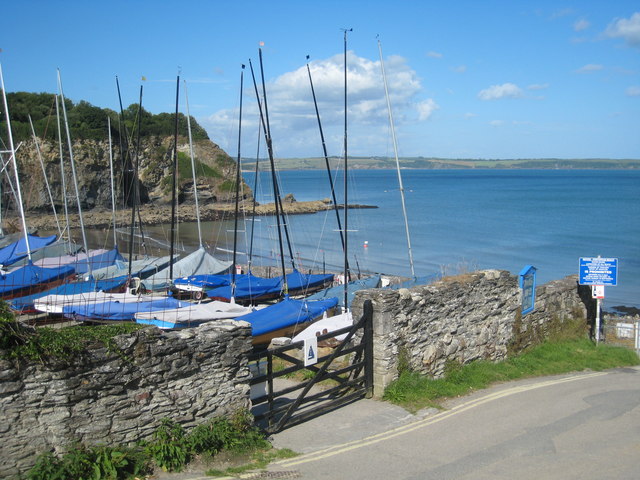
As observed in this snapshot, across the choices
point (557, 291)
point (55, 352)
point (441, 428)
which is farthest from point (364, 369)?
point (557, 291)

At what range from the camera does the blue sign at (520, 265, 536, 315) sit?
46.5 ft

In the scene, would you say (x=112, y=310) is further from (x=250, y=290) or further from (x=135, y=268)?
(x=135, y=268)

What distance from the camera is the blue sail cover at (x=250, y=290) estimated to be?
26.7 meters

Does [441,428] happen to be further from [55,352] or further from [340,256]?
[340,256]

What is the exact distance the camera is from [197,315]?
19.8m

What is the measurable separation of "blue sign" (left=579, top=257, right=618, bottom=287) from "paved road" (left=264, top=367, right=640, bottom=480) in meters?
4.58

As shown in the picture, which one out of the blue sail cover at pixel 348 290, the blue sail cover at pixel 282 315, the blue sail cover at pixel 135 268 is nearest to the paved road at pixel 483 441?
the blue sail cover at pixel 282 315

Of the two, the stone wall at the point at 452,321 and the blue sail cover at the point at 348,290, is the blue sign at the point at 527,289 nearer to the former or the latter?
the stone wall at the point at 452,321

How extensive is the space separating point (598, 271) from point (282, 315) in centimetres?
1023

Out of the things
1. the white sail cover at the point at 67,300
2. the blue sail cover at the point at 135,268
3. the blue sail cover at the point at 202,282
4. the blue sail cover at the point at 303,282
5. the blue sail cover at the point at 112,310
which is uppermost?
the white sail cover at the point at 67,300

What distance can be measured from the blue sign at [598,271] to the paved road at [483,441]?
4.58 meters

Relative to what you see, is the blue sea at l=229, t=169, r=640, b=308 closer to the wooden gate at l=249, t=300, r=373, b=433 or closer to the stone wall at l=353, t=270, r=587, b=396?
→ the stone wall at l=353, t=270, r=587, b=396

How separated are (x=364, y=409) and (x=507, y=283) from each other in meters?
5.36

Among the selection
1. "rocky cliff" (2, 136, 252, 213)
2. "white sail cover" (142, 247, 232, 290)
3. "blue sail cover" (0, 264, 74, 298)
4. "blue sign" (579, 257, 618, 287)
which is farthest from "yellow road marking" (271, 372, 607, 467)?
"rocky cliff" (2, 136, 252, 213)
